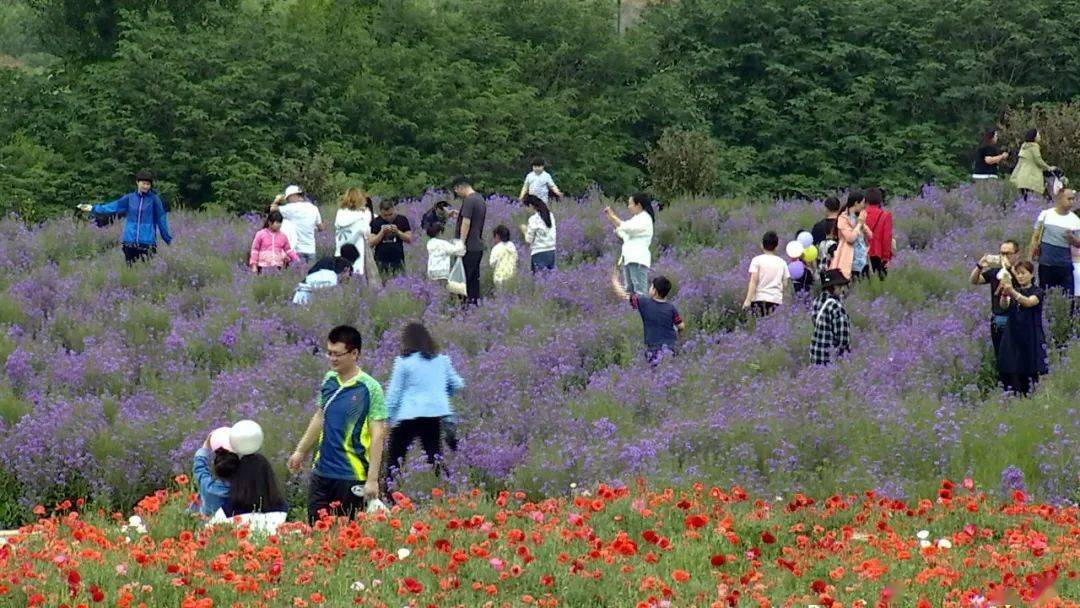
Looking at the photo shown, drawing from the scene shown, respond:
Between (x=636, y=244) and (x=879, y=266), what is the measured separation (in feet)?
9.24

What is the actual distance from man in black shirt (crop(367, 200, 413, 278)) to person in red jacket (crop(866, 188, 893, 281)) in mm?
5240

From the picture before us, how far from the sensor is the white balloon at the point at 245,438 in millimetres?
9086

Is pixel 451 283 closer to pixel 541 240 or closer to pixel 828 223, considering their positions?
pixel 541 240

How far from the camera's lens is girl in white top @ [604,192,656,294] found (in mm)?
16844

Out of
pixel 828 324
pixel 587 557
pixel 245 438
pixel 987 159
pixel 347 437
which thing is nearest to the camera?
pixel 587 557

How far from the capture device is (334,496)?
9586mm

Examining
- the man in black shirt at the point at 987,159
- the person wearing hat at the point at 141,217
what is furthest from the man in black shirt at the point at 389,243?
the man in black shirt at the point at 987,159

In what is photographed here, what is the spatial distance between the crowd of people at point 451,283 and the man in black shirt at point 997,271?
0.02 m

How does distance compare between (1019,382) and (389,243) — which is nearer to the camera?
(1019,382)

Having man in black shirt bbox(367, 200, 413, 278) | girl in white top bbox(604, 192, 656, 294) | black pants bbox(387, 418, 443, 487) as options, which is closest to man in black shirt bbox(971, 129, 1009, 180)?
girl in white top bbox(604, 192, 656, 294)

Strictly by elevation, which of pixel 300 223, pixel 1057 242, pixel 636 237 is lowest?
pixel 1057 242

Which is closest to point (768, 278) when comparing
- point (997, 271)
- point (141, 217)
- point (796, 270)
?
point (796, 270)

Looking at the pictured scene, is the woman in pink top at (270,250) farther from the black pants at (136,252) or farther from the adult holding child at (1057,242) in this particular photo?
the adult holding child at (1057,242)

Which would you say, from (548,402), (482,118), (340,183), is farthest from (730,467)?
(482,118)
